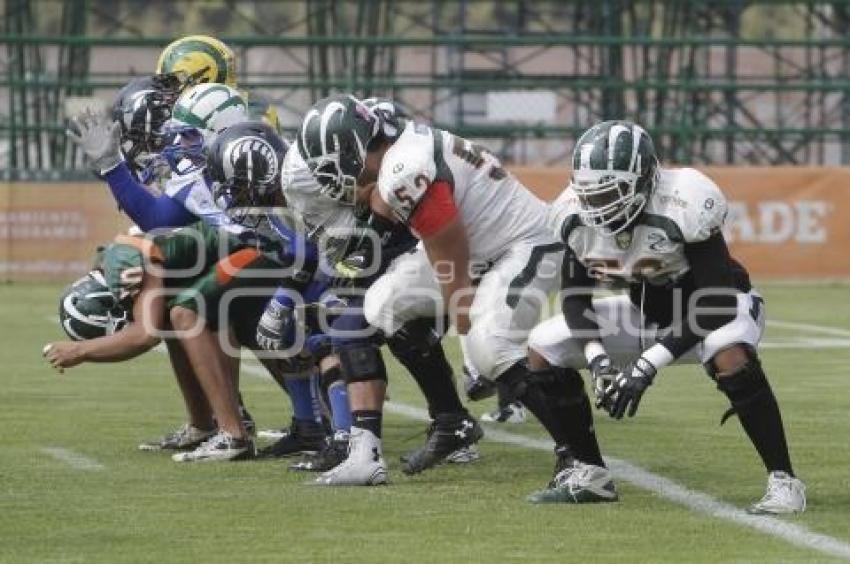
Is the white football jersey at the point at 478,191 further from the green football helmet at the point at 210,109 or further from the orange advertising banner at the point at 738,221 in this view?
the orange advertising banner at the point at 738,221

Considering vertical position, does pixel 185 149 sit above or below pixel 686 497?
above

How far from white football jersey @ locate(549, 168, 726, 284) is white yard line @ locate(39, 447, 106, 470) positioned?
2.39 m

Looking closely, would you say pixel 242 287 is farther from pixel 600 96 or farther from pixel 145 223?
pixel 600 96

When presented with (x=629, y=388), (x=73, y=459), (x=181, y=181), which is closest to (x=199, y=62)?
(x=181, y=181)

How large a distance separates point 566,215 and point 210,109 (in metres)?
2.43

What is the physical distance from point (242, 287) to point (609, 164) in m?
2.43

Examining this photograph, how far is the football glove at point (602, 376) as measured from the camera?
7.13m

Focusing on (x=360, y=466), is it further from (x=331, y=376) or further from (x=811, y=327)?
(x=811, y=327)

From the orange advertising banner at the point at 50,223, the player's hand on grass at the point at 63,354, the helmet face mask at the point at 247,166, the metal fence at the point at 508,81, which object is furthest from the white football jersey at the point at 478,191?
the metal fence at the point at 508,81

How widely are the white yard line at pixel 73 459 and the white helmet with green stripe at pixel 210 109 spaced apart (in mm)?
1497

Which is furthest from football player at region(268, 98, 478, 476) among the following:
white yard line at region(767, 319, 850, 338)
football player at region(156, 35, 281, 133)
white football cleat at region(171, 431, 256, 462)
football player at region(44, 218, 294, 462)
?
white yard line at region(767, 319, 850, 338)

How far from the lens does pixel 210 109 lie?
930 cm

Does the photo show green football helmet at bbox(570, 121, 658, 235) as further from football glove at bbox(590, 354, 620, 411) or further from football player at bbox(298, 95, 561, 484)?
football player at bbox(298, 95, 561, 484)

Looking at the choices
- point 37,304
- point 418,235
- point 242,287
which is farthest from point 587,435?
point 37,304
